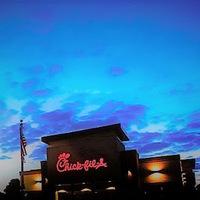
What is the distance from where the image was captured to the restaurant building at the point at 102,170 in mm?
28641

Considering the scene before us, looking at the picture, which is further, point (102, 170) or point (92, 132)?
point (92, 132)

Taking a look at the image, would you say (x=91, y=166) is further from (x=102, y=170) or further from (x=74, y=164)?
(x=74, y=164)

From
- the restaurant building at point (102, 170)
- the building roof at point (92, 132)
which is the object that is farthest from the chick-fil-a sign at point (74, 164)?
the building roof at point (92, 132)

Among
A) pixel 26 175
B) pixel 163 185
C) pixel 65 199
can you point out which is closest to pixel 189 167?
pixel 163 185

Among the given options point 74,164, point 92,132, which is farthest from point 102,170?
point 92,132

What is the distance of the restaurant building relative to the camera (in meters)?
28.6

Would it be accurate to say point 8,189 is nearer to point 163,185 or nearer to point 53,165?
point 53,165

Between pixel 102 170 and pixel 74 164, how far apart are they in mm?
3433

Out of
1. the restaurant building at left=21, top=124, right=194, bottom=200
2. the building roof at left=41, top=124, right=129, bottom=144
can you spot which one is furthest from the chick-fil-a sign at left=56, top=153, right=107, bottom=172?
the building roof at left=41, top=124, right=129, bottom=144

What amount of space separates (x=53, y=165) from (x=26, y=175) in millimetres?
8062

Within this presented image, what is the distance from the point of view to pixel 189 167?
112 ft

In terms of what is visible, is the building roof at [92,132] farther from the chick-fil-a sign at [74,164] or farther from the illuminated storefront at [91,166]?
the chick-fil-a sign at [74,164]

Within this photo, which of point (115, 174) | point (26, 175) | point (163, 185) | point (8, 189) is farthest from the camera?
point (26, 175)

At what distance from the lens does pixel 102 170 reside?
28.8 metres
